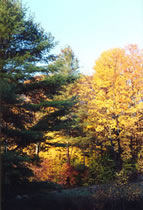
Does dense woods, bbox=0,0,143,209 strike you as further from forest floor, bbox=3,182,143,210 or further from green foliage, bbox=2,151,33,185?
forest floor, bbox=3,182,143,210

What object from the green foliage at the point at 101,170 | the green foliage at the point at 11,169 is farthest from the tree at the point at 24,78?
the green foliage at the point at 101,170

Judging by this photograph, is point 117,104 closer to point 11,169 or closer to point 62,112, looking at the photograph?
point 62,112

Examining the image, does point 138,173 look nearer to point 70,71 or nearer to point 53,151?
point 53,151

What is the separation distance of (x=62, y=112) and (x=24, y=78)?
251cm

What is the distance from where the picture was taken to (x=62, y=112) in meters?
11.0

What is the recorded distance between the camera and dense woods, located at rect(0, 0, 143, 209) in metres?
9.14

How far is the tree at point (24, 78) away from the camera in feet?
29.6

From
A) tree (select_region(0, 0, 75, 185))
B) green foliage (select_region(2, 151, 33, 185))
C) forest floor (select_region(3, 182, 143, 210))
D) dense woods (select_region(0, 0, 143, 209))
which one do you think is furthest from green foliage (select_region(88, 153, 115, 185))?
green foliage (select_region(2, 151, 33, 185))

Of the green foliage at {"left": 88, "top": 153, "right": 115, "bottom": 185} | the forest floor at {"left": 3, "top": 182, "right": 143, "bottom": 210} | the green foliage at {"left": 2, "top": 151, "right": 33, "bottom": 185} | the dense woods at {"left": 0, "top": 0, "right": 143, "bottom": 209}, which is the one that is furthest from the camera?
the green foliage at {"left": 88, "top": 153, "right": 115, "bottom": 185}

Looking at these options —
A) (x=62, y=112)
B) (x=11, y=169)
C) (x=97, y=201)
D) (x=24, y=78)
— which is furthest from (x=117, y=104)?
(x=11, y=169)

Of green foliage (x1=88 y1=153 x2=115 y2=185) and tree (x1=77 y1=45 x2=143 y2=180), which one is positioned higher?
tree (x1=77 y1=45 x2=143 y2=180)

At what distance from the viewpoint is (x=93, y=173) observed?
16.0m

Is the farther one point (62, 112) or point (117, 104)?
point (117, 104)

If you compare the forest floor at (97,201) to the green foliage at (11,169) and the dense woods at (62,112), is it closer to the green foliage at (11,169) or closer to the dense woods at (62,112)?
the dense woods at (62,112)
